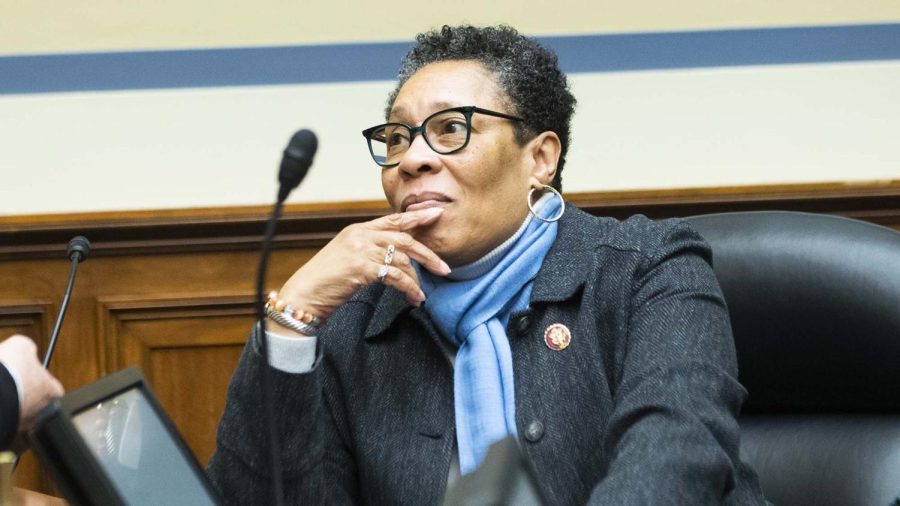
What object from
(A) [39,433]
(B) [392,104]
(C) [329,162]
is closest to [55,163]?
(C) [329,162]

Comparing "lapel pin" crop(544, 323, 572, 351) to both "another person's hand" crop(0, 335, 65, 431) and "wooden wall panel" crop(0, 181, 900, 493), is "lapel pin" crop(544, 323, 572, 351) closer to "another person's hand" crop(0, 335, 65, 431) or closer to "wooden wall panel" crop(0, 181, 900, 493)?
"another person's hand" crop(0, 335, 65, 431)


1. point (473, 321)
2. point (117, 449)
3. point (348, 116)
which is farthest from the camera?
point (348, 116)

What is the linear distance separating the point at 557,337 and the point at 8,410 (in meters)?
0.66

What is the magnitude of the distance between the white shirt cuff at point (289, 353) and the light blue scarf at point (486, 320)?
19 centimetres

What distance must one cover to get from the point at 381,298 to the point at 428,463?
0.26 m

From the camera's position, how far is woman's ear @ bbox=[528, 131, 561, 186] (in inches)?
59.2

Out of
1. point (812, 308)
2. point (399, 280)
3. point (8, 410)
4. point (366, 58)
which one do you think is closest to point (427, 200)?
point (399, 280)

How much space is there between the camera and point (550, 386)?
1.34 m

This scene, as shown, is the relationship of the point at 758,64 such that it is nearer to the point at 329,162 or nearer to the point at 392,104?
the point at 329,162

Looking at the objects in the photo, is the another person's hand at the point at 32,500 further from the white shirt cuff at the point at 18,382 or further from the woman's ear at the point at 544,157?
the woman's ear at the point at 544,157

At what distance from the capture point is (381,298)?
1516 millimetres

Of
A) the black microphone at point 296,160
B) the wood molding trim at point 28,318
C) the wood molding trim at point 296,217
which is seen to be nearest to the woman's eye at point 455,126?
the black microphone at point 296,160

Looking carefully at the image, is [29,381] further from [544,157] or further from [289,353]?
[544,157]

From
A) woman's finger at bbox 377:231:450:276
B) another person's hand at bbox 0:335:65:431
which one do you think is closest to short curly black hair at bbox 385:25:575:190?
woman's finger at bbox 377:231:450:276
